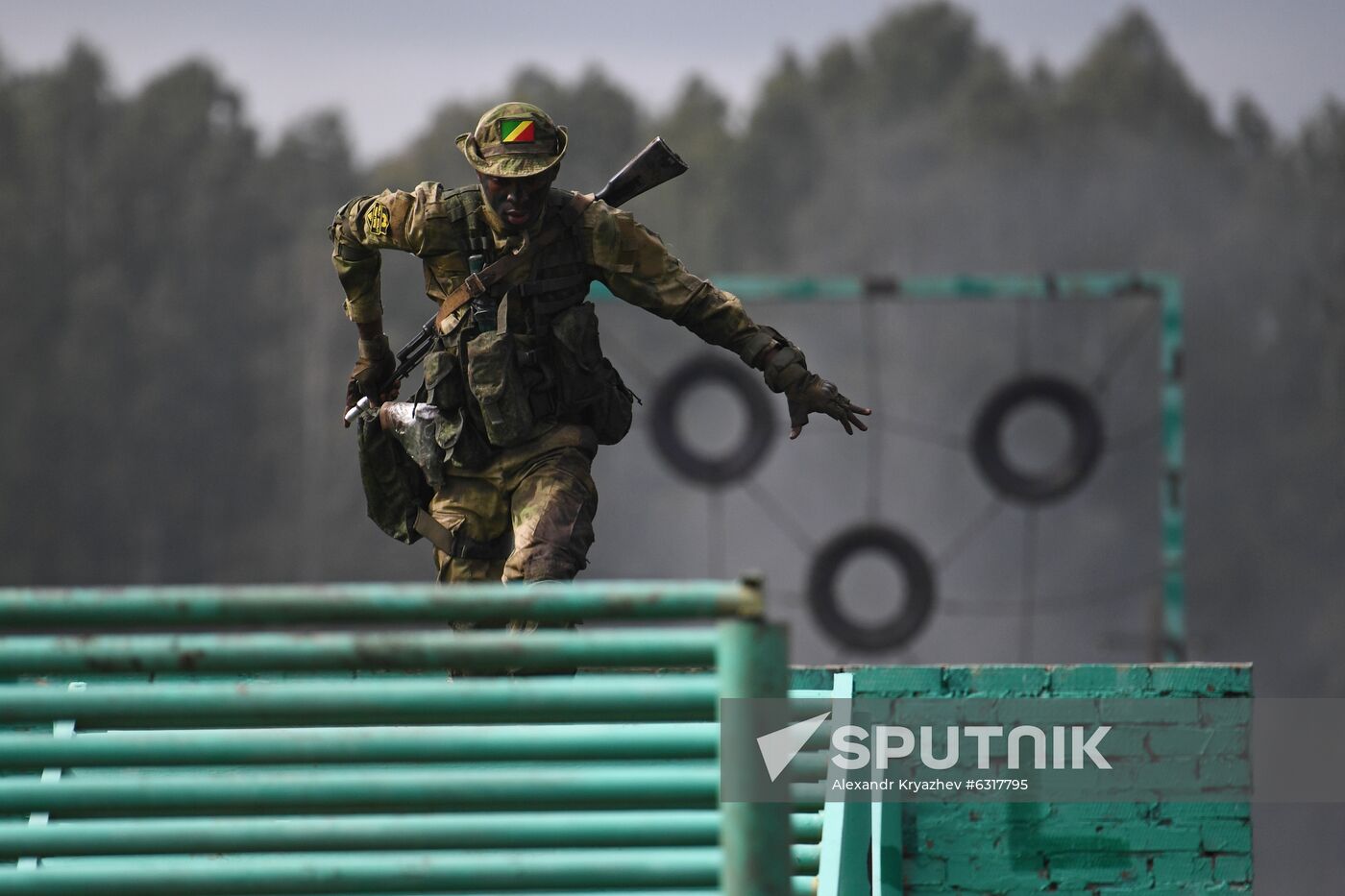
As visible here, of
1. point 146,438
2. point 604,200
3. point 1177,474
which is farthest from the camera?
point 146,438

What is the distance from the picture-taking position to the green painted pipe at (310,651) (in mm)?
2135

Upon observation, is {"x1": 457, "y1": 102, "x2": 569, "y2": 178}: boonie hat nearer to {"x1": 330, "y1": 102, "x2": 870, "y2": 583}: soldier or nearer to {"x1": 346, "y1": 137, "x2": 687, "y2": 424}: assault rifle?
{"x1": 330, "y1": 102, "x2": 870, "y2": 583}: soldier

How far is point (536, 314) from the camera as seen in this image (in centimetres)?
548

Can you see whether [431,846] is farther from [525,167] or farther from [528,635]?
[525,167]

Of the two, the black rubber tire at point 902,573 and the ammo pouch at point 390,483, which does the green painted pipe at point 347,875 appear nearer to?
the ammo pouch at point 390,483

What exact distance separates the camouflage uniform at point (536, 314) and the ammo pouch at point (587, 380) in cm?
1

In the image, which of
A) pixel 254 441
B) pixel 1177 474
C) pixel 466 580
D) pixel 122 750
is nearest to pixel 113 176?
pixel 254 441

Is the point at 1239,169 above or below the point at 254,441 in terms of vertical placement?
above

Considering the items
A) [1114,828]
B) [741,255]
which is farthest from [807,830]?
[741,255]

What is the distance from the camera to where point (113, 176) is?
41062 millimetres

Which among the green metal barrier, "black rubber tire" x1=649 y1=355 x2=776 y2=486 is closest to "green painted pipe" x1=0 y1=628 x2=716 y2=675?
A: the green metal barrier

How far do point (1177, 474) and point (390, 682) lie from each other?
11754 mm

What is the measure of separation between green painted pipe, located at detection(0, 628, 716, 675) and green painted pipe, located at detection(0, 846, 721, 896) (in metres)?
0.25

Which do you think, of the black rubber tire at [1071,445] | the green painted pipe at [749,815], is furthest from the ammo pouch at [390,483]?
the black rubber tire at [1071,445]
